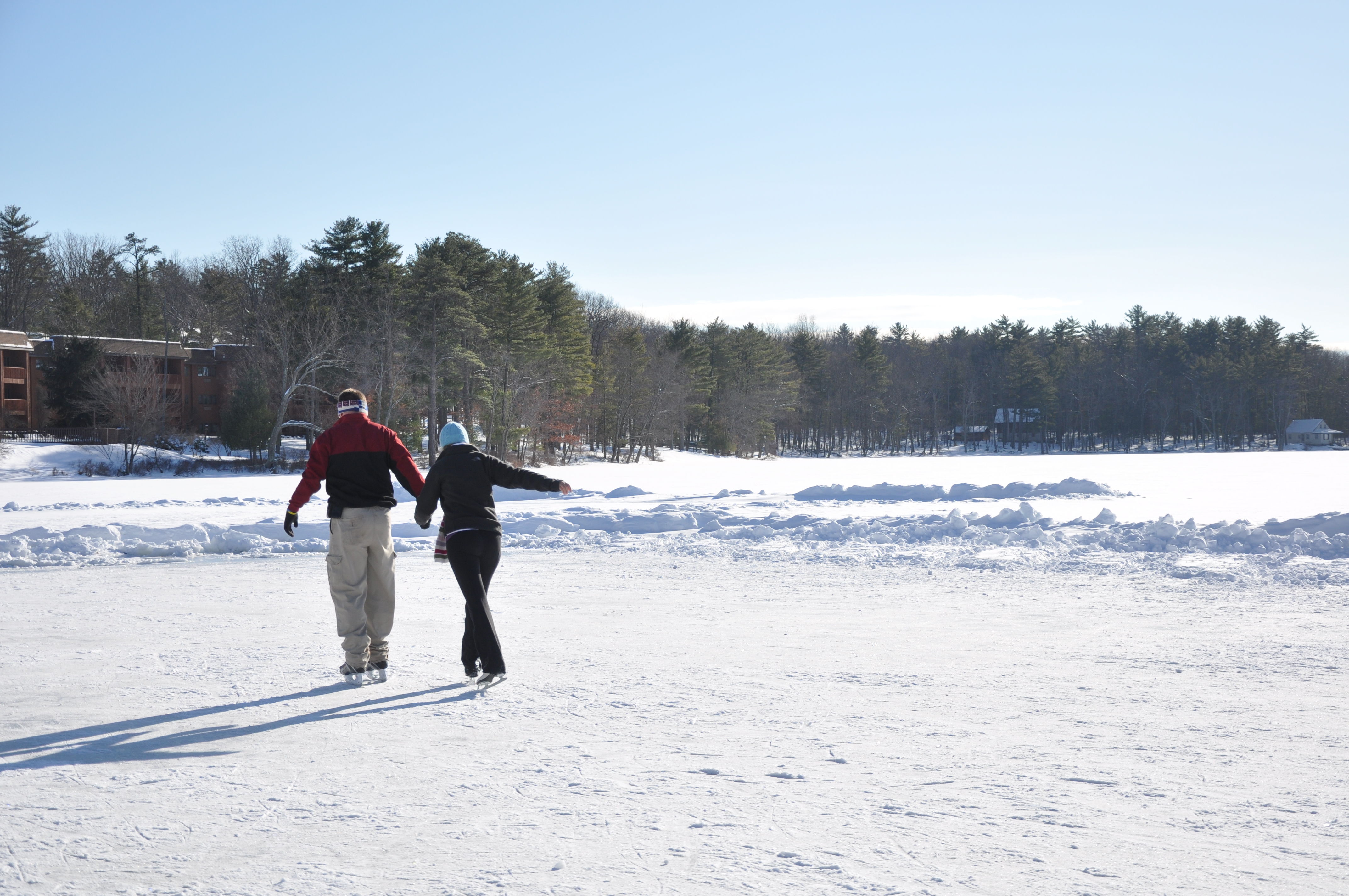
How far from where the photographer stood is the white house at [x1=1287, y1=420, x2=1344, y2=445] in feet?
316

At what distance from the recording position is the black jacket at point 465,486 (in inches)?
246

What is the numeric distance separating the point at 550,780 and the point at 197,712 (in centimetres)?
259

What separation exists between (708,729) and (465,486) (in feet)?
7.24

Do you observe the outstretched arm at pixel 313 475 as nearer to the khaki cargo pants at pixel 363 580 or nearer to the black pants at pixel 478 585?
the khaki cargo pants at pixel 363 580

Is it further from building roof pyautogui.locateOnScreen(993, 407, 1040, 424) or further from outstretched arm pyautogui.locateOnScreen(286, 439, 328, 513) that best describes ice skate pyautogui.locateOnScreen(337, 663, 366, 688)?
building roof pyautogui.locateOnScreen(993, 407, 1040, 424)

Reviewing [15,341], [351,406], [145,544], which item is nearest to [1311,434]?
[15,341]

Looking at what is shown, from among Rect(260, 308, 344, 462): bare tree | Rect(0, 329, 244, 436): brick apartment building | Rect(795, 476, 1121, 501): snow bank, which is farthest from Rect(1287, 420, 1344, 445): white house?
Rect(0, 329, 244, 436): brick apartment building

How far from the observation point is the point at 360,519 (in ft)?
20.9

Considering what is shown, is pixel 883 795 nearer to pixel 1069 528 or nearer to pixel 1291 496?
pixel 1069 528

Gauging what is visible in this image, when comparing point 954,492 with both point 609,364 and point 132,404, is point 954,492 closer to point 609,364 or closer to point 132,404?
point 132,404

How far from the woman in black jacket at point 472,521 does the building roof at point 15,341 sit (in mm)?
57101

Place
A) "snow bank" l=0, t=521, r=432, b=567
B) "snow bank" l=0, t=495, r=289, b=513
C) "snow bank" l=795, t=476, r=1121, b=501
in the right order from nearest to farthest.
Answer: "snow bank" l=0, t=521, r=432, b=567
"snow bank" l=0, t=495, r=289, b=513
"snow bank" l=795, t=476, r=1121, b=501

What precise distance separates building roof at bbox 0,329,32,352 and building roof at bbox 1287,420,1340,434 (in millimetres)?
106637

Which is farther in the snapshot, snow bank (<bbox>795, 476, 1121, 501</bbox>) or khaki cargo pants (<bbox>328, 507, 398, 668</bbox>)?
snow bank (<bbox>795, 476, 1121, 501</bbox>)
